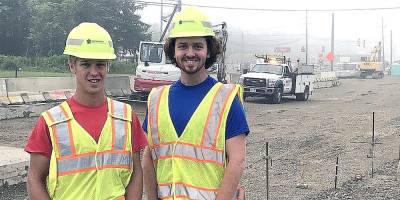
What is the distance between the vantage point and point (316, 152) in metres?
11.3

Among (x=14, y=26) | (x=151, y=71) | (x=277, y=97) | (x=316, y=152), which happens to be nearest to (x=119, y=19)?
(x=14, y=26)

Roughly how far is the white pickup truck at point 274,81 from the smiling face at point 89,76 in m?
21.2

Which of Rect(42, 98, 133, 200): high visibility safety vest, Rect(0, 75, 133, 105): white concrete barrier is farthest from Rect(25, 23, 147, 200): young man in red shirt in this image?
Rect(0, 75, 133, 105): white concrete barrier

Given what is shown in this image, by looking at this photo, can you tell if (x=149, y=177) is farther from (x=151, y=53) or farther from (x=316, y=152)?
(x=151, y=53)

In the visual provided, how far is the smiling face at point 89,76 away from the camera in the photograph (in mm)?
2721

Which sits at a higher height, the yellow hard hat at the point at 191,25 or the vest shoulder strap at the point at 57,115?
the yellow hard hat at the point at 191,25

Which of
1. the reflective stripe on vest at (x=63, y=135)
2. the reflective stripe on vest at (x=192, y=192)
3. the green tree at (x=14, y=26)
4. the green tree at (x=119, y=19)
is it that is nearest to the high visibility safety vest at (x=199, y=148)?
the reflective stripe on vest at (x=192, y=192)

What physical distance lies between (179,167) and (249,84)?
2173 centimetres

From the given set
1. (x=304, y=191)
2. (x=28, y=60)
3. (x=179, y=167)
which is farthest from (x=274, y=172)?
(x=28, y=60)

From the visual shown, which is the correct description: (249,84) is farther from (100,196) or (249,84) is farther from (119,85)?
(100,196)

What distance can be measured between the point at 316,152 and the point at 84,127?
9.31 m

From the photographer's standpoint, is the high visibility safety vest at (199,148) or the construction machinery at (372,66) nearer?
the high visibility safety vest at (199,148)

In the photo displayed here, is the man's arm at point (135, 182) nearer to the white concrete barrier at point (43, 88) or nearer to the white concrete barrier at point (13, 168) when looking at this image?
the white concrete barrier at point (13, 168)

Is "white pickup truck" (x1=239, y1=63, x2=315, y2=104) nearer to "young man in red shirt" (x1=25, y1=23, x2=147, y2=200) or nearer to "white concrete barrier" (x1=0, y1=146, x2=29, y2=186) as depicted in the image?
"white concrete barrier" (x1=0, y1=146, x2=29, y2=186)
